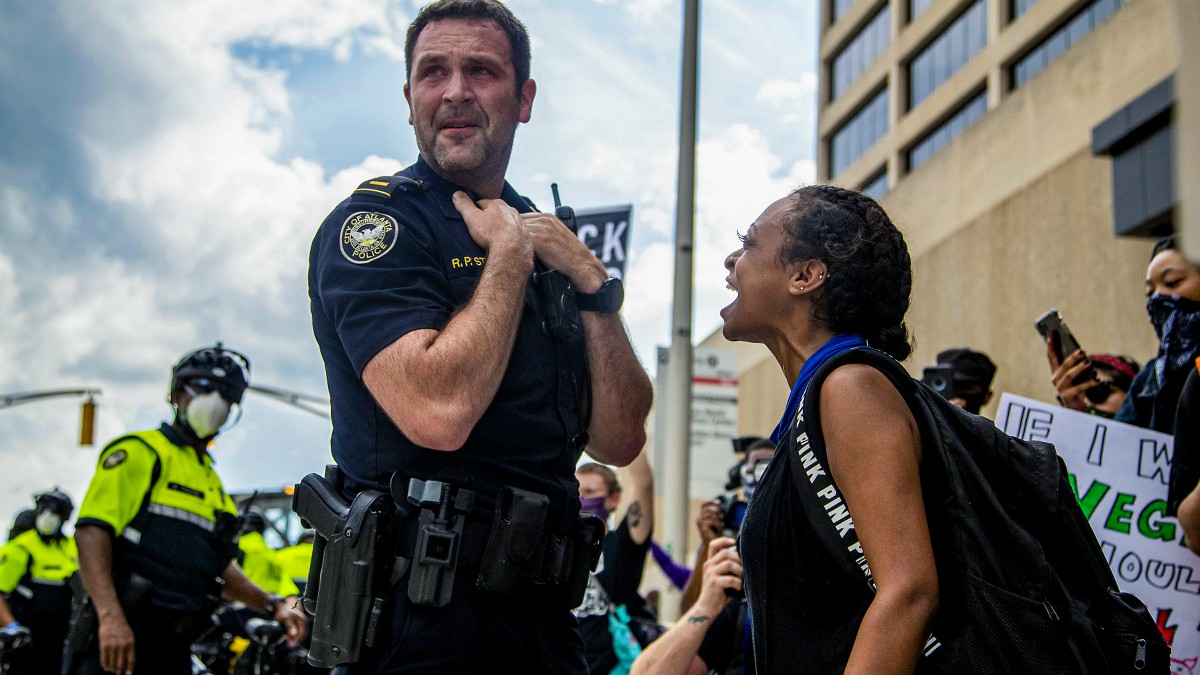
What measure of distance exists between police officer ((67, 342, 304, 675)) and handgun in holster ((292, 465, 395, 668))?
3241mm

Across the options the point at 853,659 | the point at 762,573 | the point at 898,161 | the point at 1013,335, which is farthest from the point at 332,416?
the point at 898,161

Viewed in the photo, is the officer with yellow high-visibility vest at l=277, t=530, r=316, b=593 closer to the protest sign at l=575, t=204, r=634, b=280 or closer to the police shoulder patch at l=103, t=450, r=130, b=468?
the protest sign at l=575, t=204, r=634, b=280

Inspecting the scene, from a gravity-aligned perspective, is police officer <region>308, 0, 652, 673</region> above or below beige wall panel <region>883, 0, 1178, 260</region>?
below

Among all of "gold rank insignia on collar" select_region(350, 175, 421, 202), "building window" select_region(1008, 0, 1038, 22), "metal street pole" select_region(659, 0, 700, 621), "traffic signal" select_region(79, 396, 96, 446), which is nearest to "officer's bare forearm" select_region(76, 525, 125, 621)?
"gold rank insignia on collar" select_region(350, 175, 421, 202)

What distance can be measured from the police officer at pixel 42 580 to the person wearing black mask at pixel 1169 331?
984 centimetres

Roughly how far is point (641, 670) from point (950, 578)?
7.64 feet

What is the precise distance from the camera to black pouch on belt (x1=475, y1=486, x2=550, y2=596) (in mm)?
2484

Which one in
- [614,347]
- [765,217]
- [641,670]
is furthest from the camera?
[641,670]

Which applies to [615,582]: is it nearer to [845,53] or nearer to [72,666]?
[72,666]

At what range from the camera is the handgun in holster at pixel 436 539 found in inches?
95.3

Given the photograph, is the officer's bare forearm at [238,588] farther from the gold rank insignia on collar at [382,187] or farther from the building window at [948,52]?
the building window at [948,52]

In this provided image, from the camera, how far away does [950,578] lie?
7.00 ft

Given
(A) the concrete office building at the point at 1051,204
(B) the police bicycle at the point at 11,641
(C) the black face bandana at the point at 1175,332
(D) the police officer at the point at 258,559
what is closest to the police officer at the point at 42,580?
(B) the police bicycle at the point at 11,641

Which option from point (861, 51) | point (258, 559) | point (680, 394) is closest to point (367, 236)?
point (680, 394)
